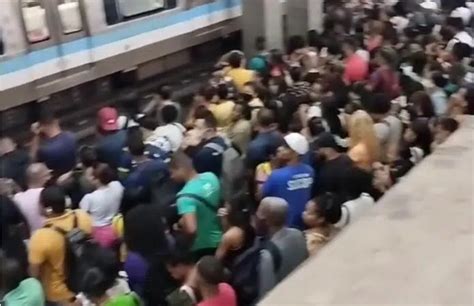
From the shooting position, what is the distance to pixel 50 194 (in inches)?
193

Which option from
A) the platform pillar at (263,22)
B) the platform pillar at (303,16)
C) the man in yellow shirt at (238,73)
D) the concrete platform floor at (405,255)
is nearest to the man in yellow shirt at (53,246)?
the concrete platform floor at (405,255)

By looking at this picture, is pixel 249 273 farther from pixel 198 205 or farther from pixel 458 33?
pixel 458 33

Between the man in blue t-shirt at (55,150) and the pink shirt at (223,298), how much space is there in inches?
106

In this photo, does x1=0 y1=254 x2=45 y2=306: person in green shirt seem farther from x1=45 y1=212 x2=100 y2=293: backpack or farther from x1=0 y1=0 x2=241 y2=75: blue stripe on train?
x1=0 y1=0 x2=241 y2=75: blue stripe on train

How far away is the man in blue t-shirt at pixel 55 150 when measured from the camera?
21.3 feet

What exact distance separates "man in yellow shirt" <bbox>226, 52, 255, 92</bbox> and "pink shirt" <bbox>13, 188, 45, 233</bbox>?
2.91 metres

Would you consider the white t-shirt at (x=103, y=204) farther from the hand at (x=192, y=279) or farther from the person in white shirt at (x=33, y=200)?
the hand at (x=192, y=279)

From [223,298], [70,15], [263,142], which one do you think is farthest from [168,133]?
[70,15]

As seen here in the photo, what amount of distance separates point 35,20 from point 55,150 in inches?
123

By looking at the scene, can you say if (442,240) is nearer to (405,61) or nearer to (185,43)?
(405,61)

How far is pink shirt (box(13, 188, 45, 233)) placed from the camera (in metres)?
5.48

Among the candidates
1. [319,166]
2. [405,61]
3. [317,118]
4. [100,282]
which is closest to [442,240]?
[100,282]

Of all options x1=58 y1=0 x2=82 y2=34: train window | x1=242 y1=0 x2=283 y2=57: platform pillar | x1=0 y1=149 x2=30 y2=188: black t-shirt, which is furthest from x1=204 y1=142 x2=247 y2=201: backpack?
x1=242 y1=0 x2=283 y2=57: platform pillar

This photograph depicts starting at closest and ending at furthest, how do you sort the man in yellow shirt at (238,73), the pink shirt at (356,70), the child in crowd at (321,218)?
1. the child in crowd at (321,218)
2. the pink shirt at (356,70)
3. the man in yellow shirt at (238,73)
